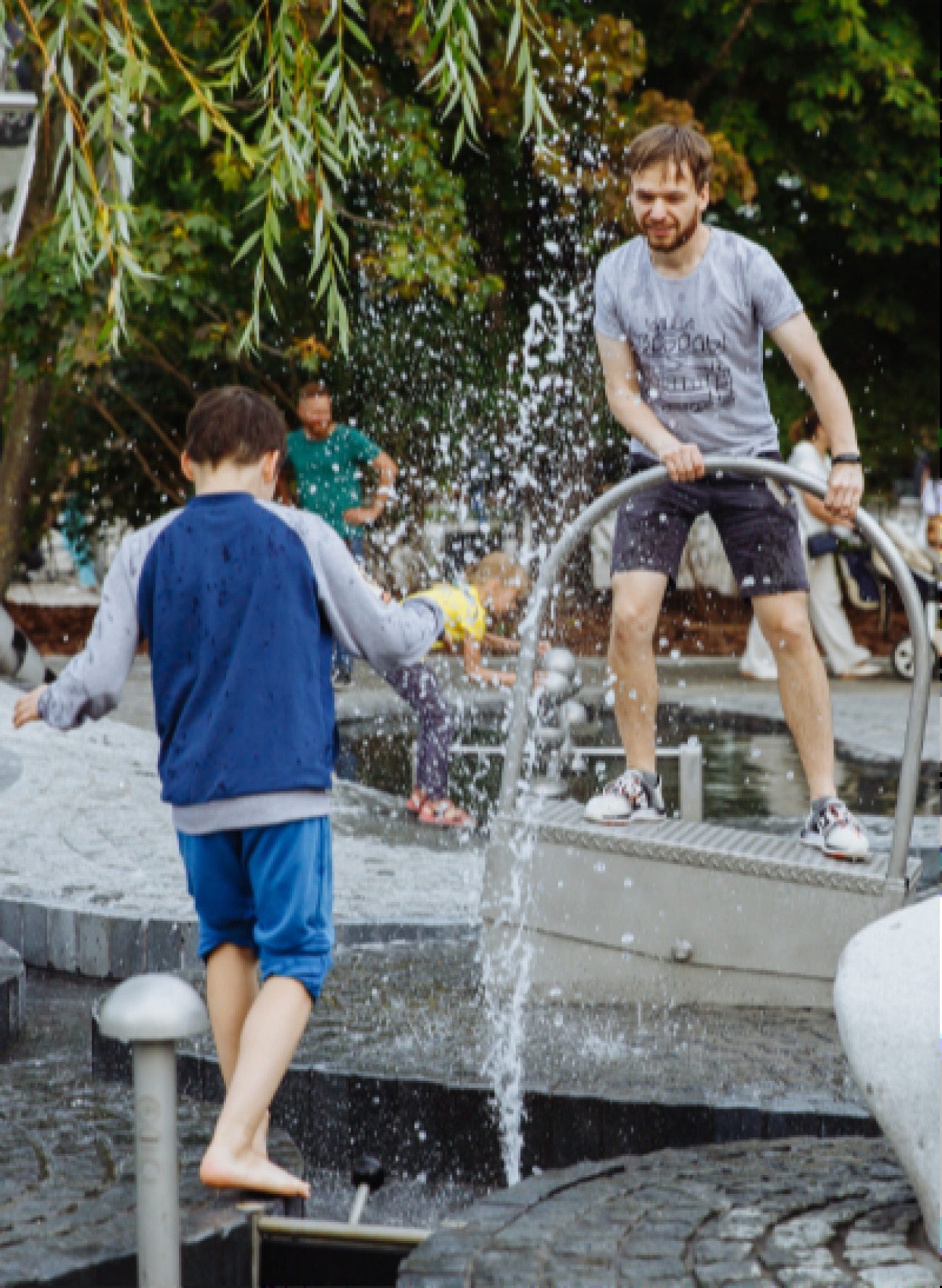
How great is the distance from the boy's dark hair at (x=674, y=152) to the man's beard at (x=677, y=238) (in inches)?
3.2

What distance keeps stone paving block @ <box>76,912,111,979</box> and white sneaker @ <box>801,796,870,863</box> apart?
2.14 m

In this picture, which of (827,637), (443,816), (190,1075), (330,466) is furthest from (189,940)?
(827,637)

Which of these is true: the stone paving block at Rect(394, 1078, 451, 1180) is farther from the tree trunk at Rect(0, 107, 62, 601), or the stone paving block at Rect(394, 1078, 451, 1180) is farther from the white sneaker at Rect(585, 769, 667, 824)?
the tree trunk at Rect(0, 107, 62, 601)

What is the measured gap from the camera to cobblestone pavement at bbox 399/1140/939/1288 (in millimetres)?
2641

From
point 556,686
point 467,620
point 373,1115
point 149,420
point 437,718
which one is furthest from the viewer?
point 149,420

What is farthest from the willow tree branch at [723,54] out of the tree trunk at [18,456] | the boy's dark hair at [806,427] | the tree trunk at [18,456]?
the tree trunk at [18,456]

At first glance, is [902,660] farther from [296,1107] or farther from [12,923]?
[296,1107]

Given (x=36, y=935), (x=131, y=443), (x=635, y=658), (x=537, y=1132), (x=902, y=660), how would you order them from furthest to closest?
(x=131, y=443) → (x=902, y=660) → (x=36, y=935) → (x=635, y=658) → (x=537, y=1132)

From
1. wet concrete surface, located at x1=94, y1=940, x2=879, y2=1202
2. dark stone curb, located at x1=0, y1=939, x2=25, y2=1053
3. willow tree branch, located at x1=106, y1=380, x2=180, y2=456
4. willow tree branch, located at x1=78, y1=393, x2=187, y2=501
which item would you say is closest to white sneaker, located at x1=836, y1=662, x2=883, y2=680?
willow tree branch, located at x1=78, y1=393, x2=187, y2=501

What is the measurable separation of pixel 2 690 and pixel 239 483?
19.0ft

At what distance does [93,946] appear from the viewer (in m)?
5.44

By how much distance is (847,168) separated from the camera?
16.6 meters

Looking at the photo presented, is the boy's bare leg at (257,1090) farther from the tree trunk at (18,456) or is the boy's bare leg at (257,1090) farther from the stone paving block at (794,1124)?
the tree trunk at (18,456)

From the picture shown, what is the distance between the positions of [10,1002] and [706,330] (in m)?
2.49
